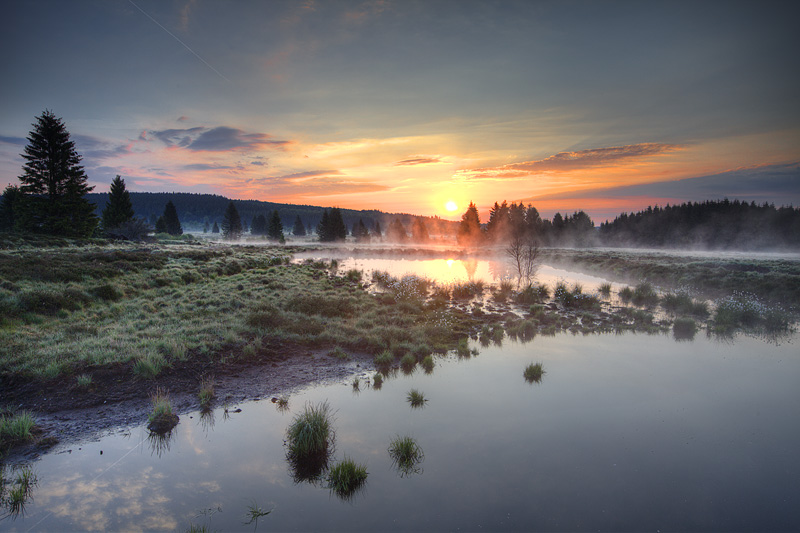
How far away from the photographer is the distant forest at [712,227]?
70438 mm

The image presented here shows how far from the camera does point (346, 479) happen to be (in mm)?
5570

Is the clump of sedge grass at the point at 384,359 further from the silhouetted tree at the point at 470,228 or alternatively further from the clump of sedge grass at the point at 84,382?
the silhouetted tree at the point at 470,228

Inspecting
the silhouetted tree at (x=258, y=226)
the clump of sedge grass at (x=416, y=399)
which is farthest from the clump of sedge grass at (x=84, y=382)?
the silhouetted tree at (x=258, y=226)

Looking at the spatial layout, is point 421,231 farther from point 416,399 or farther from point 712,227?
point 416,399

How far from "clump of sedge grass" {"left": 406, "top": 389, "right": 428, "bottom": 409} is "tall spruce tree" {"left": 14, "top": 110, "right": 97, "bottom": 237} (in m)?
45.0

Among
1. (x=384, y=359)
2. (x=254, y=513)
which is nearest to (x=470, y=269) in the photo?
(x=384, y=359)

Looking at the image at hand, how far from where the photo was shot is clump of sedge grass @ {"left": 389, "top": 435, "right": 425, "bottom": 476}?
6051 millimetres

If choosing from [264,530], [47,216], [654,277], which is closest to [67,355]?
[264,530]

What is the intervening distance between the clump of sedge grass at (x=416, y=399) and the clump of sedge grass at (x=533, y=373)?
3.24 m

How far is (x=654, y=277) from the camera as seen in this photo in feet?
95.3

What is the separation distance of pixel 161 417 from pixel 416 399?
542 centimetres

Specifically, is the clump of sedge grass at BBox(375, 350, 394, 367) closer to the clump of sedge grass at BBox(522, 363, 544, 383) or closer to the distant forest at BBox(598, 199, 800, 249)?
the clump of sedge grass at BBox(522, 363, 544, 383)

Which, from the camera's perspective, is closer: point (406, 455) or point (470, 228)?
point (406, 455)

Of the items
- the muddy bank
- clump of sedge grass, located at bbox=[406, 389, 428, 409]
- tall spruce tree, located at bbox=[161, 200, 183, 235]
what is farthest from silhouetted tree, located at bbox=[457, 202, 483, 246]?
clump of sedge grass, located at bbox=[406, 389, 428, 409]
